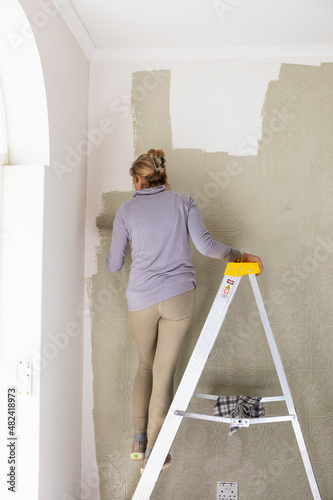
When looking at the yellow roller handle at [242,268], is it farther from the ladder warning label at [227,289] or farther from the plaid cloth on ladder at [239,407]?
the plaid cloth on ladder at [239,407]

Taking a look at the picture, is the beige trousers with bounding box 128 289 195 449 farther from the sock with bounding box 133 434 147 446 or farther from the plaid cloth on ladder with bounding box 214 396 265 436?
the plaid cloth on ladder with bounding box 214 396 265 436

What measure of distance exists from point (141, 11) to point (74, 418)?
76.8 inches

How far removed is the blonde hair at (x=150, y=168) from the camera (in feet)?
6.95

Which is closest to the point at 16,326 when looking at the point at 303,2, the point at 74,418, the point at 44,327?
the point at 44,327

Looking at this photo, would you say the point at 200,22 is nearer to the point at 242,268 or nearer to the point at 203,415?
the point at 242,268

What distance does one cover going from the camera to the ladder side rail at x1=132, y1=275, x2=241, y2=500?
1.91 meters

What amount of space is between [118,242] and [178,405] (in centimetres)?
77

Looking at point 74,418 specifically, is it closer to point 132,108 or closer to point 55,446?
point 55,446

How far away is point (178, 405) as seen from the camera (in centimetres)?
194

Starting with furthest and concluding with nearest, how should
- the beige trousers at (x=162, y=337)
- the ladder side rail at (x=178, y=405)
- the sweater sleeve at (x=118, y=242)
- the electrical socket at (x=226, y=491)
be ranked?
the electrical socket at (x=226, y=491) → the sweater sleeve at (x=118, y=242) → the beige trousers at (x=162, y=337) → the ladder side rail at (x=178, y=405)

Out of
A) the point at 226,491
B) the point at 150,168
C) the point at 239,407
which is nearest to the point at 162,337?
the point at 239,407

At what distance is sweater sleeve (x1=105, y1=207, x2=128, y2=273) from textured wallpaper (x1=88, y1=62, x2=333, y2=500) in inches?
9.8

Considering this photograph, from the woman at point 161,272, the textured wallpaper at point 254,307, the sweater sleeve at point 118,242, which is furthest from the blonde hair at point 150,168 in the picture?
the textured wallpaper at point 254,307

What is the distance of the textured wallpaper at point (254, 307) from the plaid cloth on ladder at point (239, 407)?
29 centimetres
